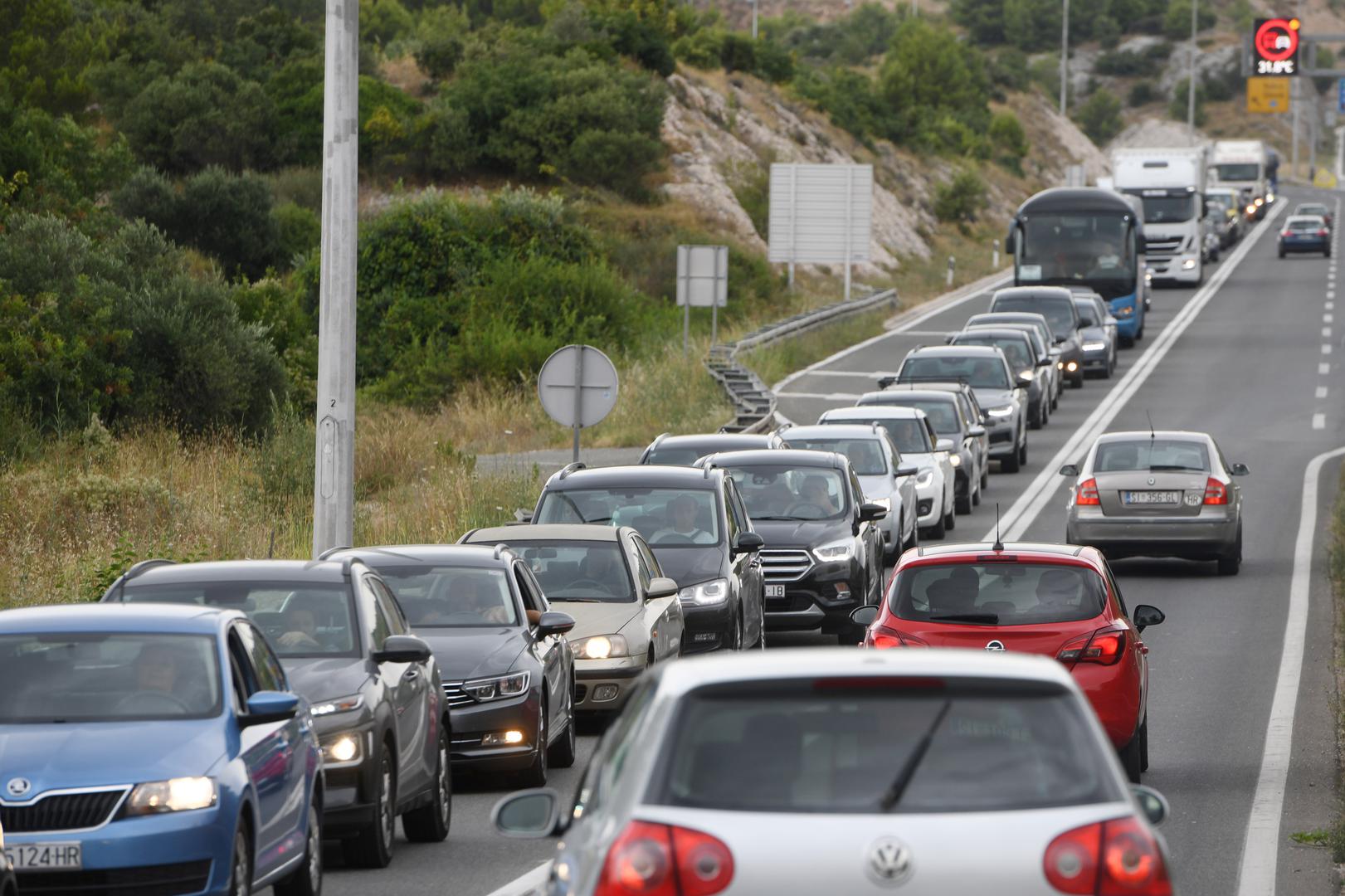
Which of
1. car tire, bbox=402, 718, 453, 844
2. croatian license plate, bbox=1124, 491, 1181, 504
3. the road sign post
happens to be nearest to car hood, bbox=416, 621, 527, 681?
car tire, bbox=402, 718, 453, 844

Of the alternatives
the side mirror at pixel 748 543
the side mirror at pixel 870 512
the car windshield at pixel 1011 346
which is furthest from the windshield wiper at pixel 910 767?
the car windshield at pixel 1011 346

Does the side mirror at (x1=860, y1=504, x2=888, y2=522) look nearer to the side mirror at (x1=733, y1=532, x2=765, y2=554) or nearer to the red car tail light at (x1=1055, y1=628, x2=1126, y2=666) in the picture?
the side mirror at (x1=733, y1=532, x2=765, y2=554)

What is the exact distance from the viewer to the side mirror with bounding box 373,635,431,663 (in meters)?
10.7

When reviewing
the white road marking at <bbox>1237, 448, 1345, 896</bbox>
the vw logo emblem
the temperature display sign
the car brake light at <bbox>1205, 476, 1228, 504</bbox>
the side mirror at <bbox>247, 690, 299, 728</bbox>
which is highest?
the temperature display sign

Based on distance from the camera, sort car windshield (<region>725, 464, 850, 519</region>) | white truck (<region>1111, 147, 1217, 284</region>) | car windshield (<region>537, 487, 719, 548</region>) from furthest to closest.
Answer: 1. white truck (<region>1111, 147, 1217, 284</region>)
2. car windshield (<region>725, 464, 850, 519</region>)
3. car windshield (<region>537, 487, 719, 548</region>)

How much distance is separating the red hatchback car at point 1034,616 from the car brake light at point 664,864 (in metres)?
7.01

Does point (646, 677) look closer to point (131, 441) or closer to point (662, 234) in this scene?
point (131, 441)

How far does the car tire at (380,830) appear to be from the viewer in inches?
413

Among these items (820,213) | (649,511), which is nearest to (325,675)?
(649,511)

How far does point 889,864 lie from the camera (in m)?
5.14

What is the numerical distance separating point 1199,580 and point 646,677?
19.0 meters

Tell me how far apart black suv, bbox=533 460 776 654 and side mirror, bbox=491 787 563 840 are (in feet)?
36.3

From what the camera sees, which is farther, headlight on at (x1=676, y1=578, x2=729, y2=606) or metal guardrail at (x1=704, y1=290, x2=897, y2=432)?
metal guardrail at (x1=704, y1=290, x2=897, y2=432)

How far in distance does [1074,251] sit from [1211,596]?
3088cm
